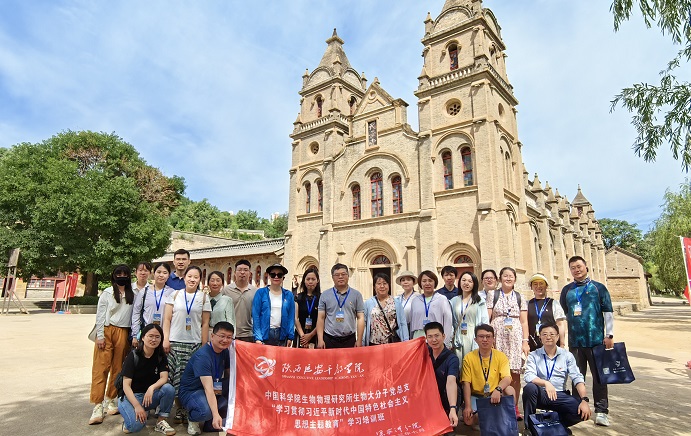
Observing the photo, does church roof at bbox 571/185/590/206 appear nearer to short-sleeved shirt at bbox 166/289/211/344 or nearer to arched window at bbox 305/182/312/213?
arched window at bbox 305/182/312/213

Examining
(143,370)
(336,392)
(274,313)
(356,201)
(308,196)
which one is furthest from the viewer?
(308,196)

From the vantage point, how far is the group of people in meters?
4.54

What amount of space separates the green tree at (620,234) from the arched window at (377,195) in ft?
174

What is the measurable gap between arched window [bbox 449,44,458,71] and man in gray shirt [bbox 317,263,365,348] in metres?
18.9

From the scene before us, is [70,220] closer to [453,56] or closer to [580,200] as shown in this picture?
[453,56]

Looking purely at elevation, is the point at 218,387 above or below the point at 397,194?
below

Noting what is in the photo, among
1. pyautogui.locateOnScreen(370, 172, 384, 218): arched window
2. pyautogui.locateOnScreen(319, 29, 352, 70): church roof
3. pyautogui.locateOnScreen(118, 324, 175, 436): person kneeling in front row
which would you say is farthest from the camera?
pyautogui.locateOnScreen(319, 29, 352, 70): church roof

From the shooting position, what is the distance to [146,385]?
4.70 metres

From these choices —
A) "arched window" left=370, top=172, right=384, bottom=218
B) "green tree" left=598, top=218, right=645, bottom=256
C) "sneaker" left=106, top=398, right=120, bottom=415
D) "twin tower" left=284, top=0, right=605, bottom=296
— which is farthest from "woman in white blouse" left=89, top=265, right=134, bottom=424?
"green tree" left=598, top=218, right=645, bottom=256

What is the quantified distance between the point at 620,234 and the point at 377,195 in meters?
55.9

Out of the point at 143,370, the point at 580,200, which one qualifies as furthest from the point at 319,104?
the point at 580,200

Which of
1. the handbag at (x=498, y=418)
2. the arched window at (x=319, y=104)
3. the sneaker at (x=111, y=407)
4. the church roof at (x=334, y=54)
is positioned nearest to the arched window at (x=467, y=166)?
the arched window at (x=319, y=104)

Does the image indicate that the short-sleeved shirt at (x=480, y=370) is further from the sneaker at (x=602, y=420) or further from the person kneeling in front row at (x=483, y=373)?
the sneaker at (x=602, y=420)

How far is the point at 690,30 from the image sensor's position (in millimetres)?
7094
